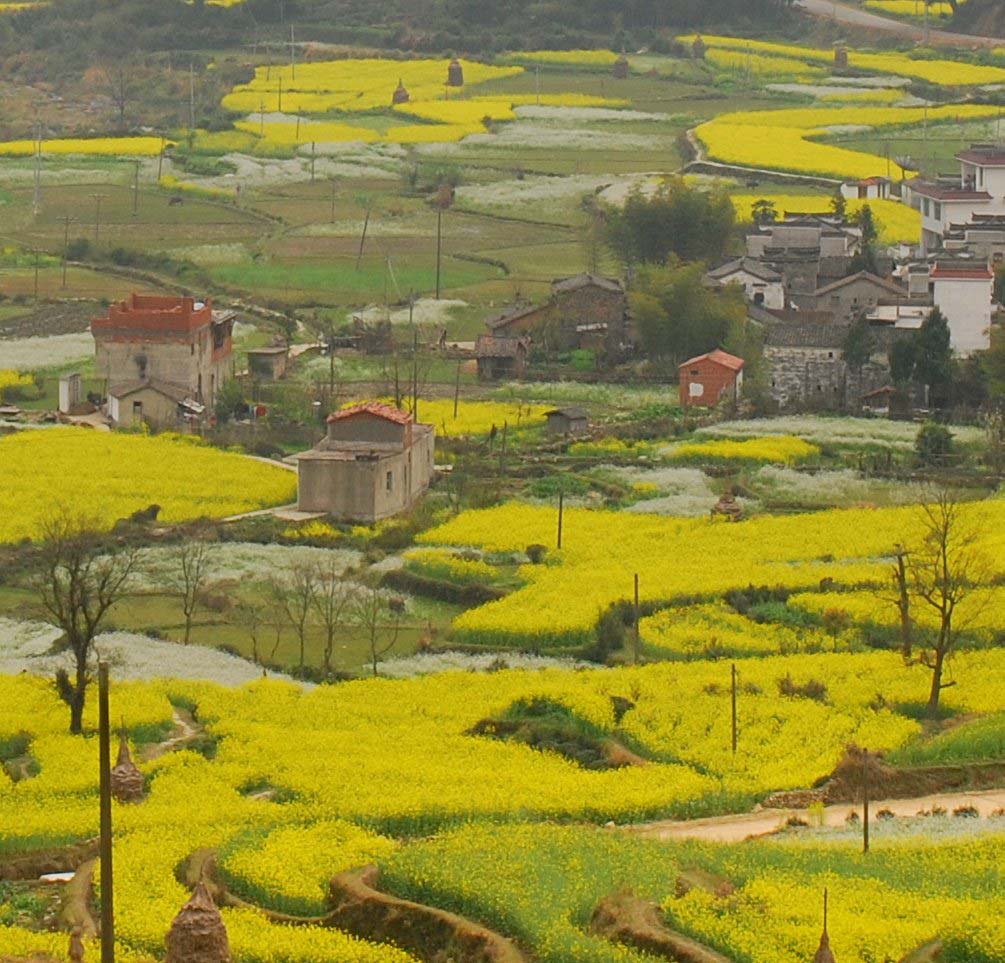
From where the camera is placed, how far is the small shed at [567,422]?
53.8 m

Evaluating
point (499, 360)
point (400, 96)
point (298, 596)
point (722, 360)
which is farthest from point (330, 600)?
point (400, 96)

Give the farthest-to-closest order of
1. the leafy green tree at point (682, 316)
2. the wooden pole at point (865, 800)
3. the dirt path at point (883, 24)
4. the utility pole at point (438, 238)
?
the dirt path at point (883, 24), the utility pole at point (438, 238), the leafy green tree at point (682, 316), the wooden pole at point (865, 800)

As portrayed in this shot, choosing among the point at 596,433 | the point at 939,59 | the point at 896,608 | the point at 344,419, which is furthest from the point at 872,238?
the point at 939,59

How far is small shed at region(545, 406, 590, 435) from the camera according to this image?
177ft

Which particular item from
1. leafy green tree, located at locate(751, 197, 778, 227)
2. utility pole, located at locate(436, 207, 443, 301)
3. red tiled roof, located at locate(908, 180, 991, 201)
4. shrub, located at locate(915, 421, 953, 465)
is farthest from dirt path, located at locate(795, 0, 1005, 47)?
shrub, located at locate(915, 421, 953, 465)

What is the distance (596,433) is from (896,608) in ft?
49.9

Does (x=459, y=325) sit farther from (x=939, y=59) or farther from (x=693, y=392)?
(x=939, y=59)

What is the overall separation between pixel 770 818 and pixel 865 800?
6.08 ft

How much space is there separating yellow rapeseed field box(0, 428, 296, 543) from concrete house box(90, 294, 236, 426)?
2.09 metres

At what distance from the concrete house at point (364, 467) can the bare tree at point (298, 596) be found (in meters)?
4.11

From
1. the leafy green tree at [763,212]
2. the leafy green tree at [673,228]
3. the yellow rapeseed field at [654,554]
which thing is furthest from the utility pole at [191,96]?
the yellow rapeseed field at [654,554]

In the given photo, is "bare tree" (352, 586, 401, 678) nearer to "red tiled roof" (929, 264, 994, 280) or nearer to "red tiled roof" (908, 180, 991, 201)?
"red tiled roof" (929, 264, 994, 280)

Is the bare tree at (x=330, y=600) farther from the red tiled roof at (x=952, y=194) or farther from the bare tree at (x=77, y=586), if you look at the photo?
the red tiled roof at (x=952, y=194)

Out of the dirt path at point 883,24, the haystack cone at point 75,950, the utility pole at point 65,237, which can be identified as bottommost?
Answer: the utility pole at point 65,237
